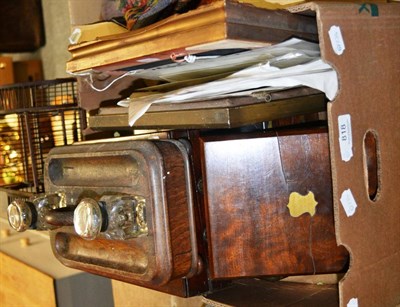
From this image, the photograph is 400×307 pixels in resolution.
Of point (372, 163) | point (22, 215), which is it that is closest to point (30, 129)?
point (22, 215)

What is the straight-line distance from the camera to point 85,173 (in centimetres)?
102

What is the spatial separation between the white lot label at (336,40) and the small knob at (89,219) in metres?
0.41

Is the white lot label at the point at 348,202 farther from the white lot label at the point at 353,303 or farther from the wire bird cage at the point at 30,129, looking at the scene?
the wire bird cage at the point at 30,129

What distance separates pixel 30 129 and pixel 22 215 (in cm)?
65

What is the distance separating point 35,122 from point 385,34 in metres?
1.24

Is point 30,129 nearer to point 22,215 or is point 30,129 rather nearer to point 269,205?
point 22,215

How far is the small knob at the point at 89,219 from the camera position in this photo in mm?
862

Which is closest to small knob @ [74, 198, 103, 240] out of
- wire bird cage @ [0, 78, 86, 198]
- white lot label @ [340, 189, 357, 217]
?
white lot label @ [340, 189, 357, 217]

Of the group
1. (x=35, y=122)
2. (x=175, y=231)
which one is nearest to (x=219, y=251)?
(x=175, y=231)

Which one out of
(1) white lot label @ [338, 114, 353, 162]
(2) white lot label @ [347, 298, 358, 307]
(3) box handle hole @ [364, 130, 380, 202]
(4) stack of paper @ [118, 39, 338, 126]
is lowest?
(2) white lot label @ [347, 298, 358, 307]

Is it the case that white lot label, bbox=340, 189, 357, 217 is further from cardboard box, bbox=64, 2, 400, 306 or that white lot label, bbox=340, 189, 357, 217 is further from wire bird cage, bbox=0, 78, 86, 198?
wire bird cage, bbox=0, 78, 86, 198

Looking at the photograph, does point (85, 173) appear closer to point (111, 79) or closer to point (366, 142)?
point (111, 79)

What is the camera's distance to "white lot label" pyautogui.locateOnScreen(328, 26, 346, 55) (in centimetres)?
76

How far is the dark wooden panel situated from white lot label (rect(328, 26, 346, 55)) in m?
0.14
